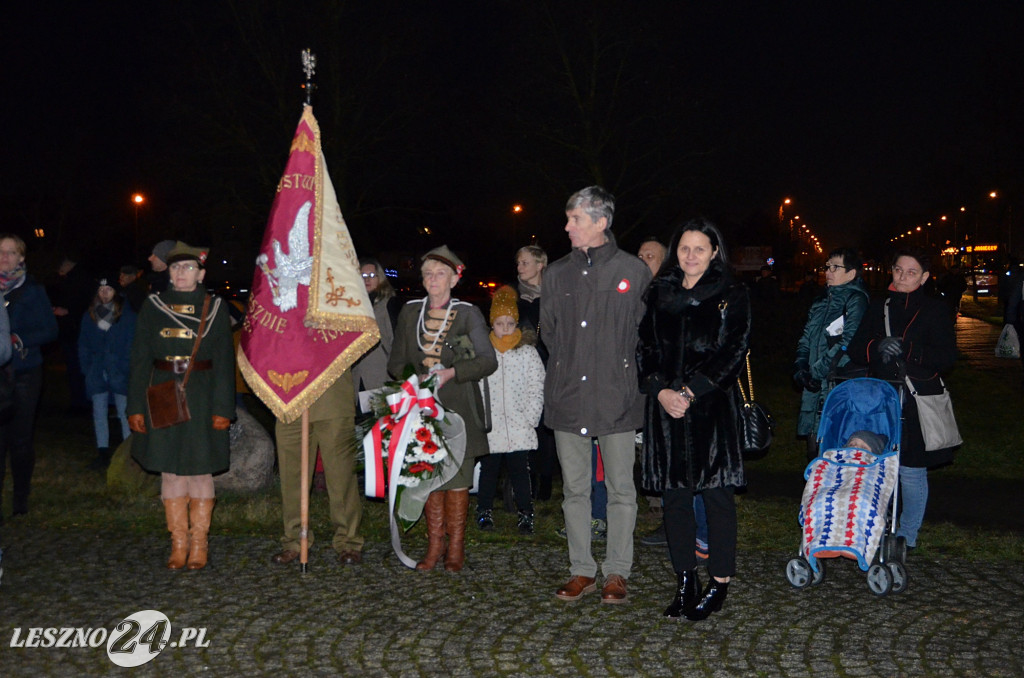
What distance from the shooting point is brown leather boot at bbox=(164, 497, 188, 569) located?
252 inches

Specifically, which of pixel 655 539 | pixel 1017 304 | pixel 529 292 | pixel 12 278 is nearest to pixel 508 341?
pixel 529 292

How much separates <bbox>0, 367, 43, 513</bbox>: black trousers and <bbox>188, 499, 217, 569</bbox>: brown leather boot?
7.23 feet

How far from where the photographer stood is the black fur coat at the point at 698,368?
17.3 ft

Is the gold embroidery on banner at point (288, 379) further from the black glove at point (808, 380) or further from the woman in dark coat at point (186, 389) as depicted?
the black glove at point (808, 380)

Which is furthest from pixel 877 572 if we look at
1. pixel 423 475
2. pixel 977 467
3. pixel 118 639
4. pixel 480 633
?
pixel 977 467

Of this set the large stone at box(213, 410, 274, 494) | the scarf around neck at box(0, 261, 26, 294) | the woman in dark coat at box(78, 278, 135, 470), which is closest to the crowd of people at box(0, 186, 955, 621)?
the scarf around neck at box(0, 261, 26, 294)

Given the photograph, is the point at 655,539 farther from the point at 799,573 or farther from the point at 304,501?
the point at 304,501

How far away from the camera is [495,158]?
27.9m

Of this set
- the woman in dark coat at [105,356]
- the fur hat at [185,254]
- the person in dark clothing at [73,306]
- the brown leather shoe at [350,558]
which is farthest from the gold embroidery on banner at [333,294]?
the person in dark clothing at [73,306]

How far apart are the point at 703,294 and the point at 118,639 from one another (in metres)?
3.50

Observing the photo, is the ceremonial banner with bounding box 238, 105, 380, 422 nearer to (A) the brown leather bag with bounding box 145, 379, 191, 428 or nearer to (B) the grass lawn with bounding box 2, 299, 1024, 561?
(A) the brown leather bag with bounding box 145, 379, 191, 428

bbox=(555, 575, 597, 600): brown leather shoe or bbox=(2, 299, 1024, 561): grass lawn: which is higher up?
bbox=(2, 299, 1024, 561): grass lawn

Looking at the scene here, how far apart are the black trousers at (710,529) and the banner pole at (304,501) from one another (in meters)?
2.27

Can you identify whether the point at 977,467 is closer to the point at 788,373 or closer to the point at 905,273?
the point at 905,273
